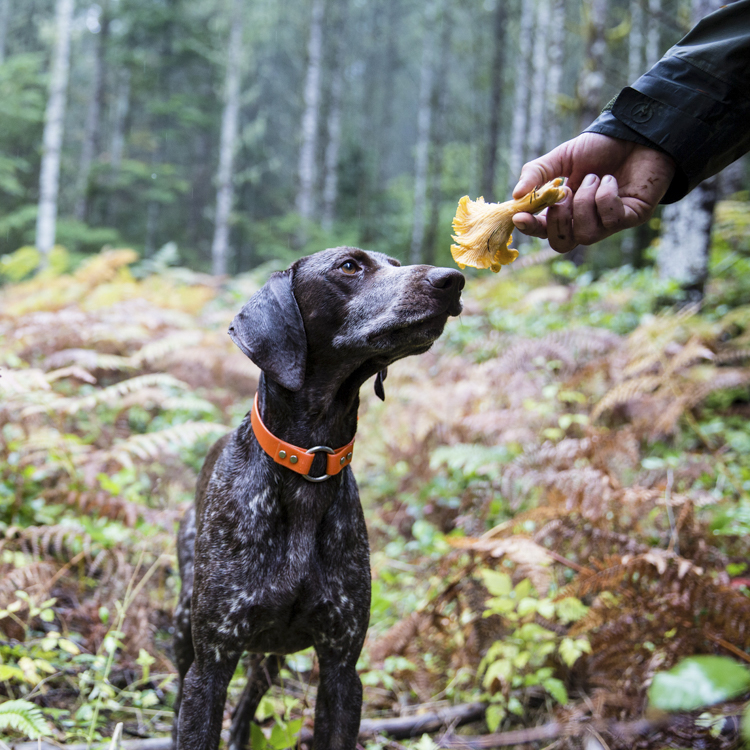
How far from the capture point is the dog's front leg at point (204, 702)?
2.38 m

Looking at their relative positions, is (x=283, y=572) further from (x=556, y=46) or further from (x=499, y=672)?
(x=556, y=46)

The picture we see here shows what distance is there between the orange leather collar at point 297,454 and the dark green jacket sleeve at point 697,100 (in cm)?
168

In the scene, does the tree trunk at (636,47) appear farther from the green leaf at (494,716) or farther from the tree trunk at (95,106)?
the green leaf at (494,716)

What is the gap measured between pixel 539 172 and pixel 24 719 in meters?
2.89

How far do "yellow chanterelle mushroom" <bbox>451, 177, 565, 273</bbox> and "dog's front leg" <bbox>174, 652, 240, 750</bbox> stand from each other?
5.88 feet

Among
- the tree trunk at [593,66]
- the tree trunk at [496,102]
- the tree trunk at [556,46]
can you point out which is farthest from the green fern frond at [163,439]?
the tree trunk at [496,102]

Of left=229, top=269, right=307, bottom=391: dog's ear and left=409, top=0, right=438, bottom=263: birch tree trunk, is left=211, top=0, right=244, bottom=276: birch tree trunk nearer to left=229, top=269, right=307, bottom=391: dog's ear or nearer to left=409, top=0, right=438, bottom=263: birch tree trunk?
left=409, top=0, right=438, bottom=263: birch tree trunk

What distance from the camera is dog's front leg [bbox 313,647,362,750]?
2461 mm

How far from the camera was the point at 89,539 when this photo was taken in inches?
152

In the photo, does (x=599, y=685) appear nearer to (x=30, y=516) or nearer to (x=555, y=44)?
→ (x=30, y=516)

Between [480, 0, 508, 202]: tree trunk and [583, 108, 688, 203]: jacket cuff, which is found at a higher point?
[480, 0, 508, 202]: tree trunk

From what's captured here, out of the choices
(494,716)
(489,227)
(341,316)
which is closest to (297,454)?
(341,316)

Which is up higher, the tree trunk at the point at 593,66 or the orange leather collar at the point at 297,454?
the tree trunk at the point at 593,66

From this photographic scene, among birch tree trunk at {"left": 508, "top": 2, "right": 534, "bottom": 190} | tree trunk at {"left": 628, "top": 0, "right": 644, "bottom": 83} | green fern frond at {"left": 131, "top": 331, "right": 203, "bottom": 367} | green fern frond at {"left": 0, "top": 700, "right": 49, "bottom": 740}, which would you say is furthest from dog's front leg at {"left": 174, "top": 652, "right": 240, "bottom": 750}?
tree trunk at {"left": 628, "top": 0, "right": 644, "bottom": 83}
